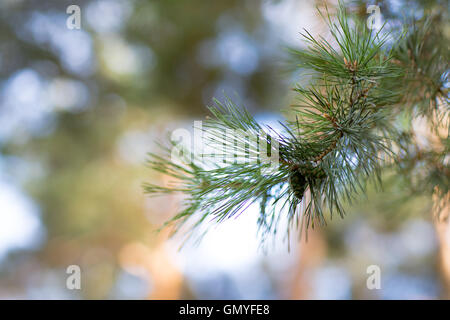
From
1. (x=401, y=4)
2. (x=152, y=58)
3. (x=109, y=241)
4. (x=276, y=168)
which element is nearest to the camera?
(x=276, y=168)

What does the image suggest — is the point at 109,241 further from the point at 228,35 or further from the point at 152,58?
the point at 228,35

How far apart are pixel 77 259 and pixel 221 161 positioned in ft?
10.6

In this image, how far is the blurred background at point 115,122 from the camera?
246 cm

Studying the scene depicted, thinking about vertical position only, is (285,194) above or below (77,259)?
above

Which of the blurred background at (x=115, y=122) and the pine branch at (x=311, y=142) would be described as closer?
the pine branch at (x=311, y=142)

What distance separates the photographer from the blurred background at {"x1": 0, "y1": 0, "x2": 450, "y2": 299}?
246 cm

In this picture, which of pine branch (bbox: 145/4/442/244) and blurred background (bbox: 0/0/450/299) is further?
blurred background (bbox: 0/0/450/299)

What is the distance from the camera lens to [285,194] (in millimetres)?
478

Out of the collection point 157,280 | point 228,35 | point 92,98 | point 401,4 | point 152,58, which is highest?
point 228,35

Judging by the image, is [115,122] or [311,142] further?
[115,122]

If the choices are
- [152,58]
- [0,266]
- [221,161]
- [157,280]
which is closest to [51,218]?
[0,266]

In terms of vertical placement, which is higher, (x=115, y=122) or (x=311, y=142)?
(x=115, y=122)

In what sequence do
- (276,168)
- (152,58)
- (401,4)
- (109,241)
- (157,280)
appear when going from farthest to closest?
→ (109,241) → (157,280) → (152,58) → (401,4) → (276,168)

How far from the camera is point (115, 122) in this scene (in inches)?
116
